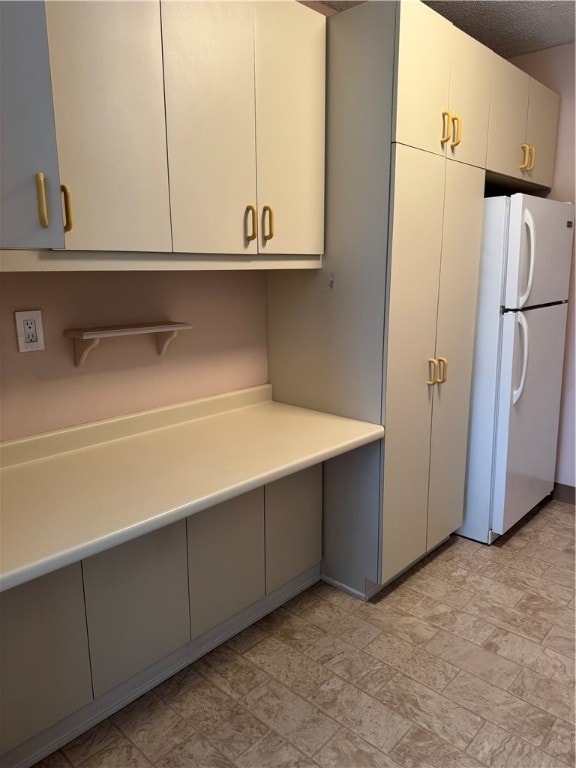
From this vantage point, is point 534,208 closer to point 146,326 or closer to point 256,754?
point 146,326

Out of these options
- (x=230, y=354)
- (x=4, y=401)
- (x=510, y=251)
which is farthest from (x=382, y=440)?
(x=4, y=401)

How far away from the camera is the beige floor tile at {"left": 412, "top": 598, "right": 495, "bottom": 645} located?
2.16 m

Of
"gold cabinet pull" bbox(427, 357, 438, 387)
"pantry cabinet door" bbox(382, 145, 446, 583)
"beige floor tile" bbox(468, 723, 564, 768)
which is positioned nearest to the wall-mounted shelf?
"pantry cabinet door" bbox(382, 145, 446, 583)

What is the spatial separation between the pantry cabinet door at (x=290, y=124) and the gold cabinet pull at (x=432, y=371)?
2.19 ft

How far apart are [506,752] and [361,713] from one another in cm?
43

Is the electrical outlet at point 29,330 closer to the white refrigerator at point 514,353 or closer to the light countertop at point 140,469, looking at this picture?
the light countertop at point 140,469

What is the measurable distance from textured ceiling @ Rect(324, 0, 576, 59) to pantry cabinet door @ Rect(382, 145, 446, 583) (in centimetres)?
95

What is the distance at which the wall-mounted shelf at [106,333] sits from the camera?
5.68 ft

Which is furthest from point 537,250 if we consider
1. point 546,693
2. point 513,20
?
point 546,693

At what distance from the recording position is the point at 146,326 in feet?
6.30

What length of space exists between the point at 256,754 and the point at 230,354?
139cm

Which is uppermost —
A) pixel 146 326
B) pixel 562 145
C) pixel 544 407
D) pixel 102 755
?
pixel 562 145

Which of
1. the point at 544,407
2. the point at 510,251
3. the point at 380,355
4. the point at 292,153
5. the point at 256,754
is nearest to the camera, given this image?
the point at 256,754

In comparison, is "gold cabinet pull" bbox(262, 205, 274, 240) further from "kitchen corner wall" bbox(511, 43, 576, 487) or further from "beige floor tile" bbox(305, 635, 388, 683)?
"kitchen corner wall" bbox(511, 43, 576, 487)
